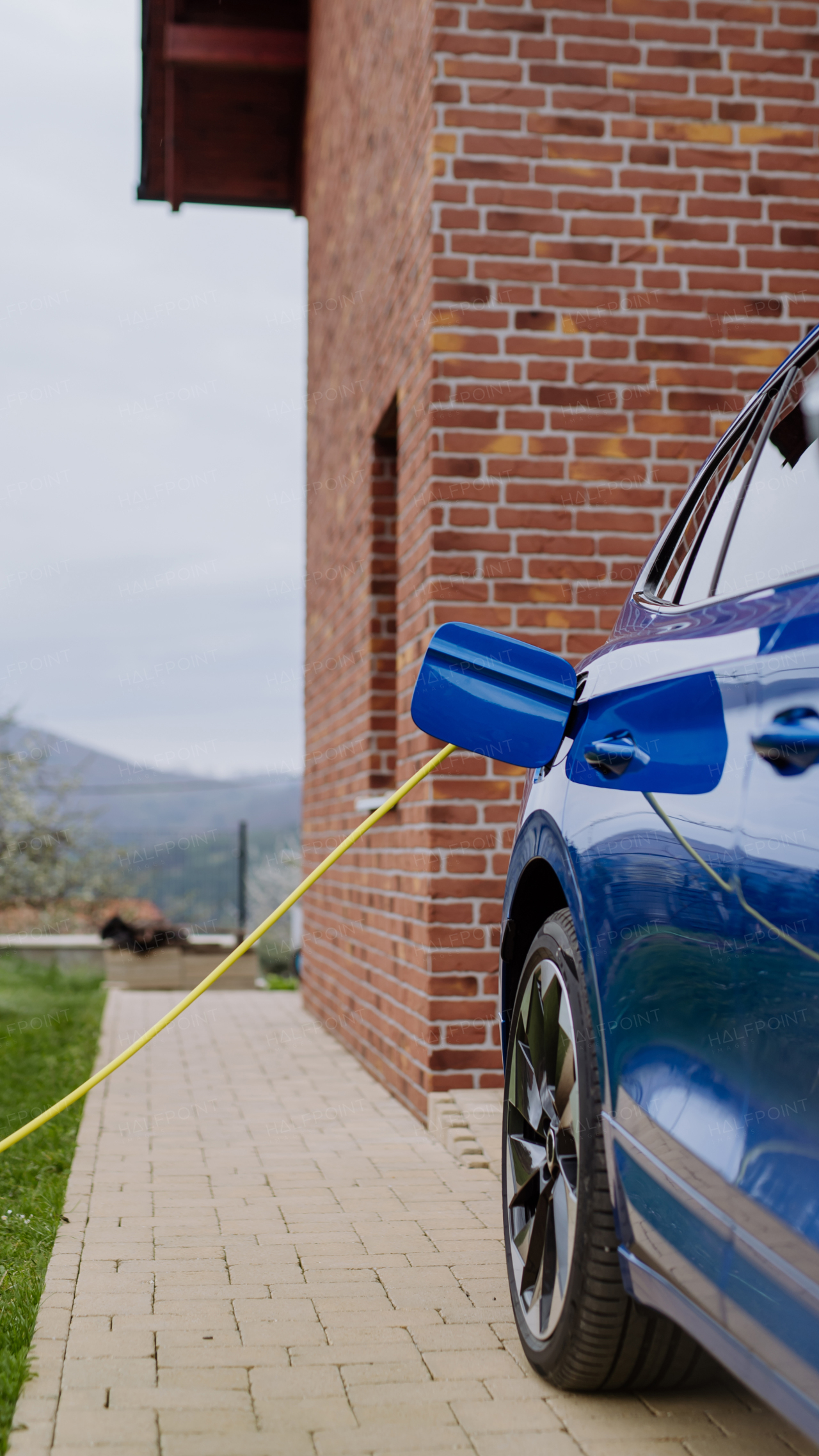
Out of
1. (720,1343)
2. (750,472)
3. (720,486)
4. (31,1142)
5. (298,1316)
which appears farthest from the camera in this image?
(31,1142)

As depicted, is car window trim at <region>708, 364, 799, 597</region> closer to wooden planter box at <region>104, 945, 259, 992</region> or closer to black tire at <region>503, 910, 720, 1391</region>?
black tire at <region>503, 910, 720, 1391</region>

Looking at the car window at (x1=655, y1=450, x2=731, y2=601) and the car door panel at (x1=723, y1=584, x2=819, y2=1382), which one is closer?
the car door panel at (x1=723, y1=584, x2=819, y2=1382)

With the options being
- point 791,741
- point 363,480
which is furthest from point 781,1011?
point 363,480

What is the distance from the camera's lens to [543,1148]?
2.73 metres

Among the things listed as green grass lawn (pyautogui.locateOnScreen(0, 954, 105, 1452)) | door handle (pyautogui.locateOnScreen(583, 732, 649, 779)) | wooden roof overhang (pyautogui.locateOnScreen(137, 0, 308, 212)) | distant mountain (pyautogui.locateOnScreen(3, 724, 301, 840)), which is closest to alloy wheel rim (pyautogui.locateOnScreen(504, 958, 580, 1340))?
door handle (pyautogui.locateOnScreen(583, 732, 649, 779))

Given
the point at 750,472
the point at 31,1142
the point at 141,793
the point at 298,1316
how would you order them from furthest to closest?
1. the point at 141,793
2. the point at 31,1142
3. the point at 298,1316
4. the point at 750,472

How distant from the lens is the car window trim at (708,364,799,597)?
7.04ft

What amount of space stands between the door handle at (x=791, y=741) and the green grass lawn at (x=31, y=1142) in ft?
5.94

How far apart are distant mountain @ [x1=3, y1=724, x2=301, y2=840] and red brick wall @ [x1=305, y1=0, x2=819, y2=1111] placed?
12.6 meters

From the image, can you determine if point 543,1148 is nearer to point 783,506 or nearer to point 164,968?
point 783,506

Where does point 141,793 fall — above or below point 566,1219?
above

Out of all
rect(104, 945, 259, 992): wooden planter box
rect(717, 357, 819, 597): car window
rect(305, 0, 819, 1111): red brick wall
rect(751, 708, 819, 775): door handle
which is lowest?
rect(104, 945, 259, 992): wooden planter box

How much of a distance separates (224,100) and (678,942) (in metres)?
11.7

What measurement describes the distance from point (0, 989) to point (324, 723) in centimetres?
402
